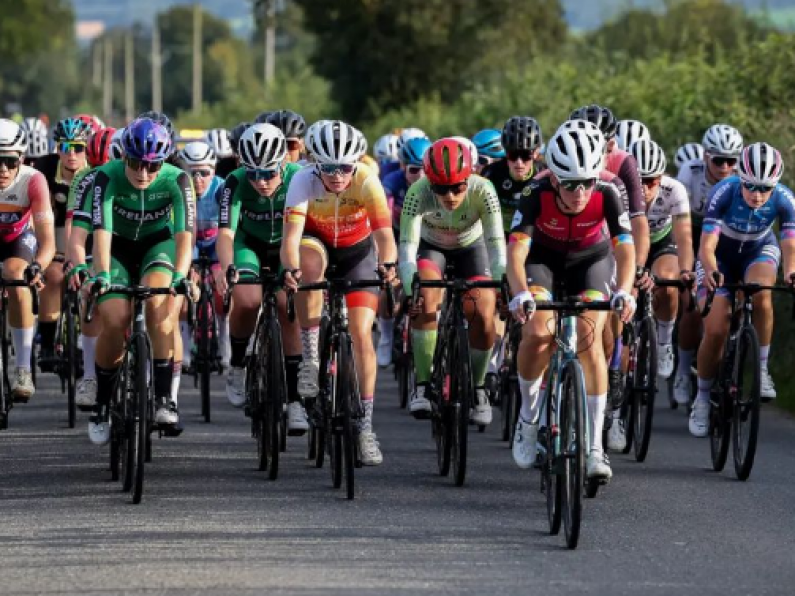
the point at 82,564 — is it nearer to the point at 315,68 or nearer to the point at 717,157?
the point at 717,157

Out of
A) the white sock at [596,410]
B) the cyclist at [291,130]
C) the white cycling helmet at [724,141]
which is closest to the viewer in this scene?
the white sock at [596,410]

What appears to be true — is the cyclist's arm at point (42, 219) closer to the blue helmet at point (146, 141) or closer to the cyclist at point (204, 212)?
the blue helmet at point (146, 141)

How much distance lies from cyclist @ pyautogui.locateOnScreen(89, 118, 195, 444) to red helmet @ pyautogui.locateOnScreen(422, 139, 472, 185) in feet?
4.78

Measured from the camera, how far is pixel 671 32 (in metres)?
51.3

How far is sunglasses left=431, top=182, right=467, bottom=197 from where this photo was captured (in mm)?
13164

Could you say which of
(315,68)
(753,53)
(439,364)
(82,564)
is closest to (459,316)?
(439,364)

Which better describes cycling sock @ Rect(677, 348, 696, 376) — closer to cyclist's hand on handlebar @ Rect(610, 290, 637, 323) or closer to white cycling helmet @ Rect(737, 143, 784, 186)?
white cycling helmet @ Rect(737, 143, 784, 186)

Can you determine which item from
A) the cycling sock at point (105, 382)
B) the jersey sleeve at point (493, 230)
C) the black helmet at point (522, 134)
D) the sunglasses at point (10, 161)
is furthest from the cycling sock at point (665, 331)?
the cycling sock at point (105, 382)

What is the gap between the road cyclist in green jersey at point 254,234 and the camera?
13422 millimetres

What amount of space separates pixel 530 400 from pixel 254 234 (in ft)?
10.7

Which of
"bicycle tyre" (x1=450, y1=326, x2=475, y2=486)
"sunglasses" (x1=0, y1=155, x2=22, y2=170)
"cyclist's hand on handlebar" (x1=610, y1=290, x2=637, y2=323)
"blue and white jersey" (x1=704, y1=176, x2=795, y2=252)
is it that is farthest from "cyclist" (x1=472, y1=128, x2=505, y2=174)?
"cyclist's hand on handlebar" (x1=610, y1=290, x2=637, y2=323)

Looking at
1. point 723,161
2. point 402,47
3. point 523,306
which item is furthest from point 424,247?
point 402,47

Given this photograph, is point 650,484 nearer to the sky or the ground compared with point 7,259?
nearer to the ground

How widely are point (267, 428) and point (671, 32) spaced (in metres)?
39.6
